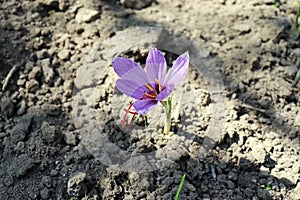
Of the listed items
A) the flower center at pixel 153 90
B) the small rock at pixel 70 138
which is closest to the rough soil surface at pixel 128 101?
the small rock at pixel 70 138

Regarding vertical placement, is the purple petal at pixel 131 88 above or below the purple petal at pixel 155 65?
below

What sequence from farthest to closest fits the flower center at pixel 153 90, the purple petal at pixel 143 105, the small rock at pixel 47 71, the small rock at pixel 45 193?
the small rock at pixel 47 71 < the small rock at pixel 45 193 < the flower center at pixel 153 90 < the purple petal at pixel 143 105

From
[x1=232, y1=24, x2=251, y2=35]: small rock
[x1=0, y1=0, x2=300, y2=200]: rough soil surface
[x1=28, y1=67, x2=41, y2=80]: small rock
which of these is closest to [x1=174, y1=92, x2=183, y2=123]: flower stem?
[x1=0, y1=0, x2=300, y2=200]: rough soil surface

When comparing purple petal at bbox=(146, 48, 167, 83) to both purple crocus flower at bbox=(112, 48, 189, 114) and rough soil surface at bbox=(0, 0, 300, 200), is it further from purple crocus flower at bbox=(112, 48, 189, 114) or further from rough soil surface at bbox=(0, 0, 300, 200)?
rough soil surface at bbox=(0, 0, 300, 200)

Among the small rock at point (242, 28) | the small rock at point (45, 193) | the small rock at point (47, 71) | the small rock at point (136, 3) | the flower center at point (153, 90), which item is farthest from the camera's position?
the small rock at point (136, 3)

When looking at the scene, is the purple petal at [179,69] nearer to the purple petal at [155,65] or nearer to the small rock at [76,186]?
the purple petal at [155,65]

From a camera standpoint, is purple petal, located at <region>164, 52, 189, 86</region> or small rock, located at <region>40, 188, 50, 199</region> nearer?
purple petal, located at <region>164, 52, 189, 86</region>

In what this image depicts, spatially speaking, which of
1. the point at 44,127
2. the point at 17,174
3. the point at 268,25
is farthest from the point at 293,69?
the point at 17,174
